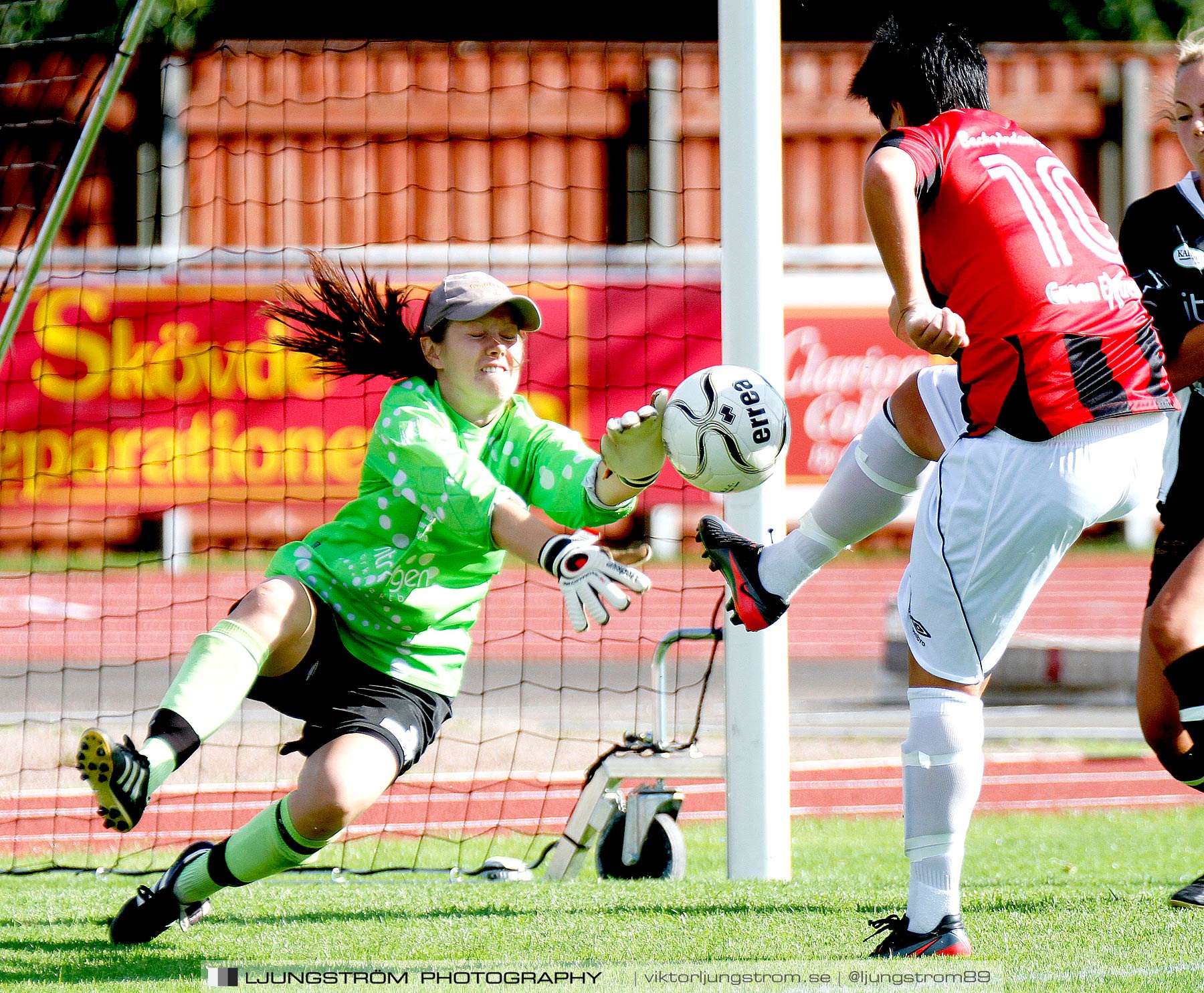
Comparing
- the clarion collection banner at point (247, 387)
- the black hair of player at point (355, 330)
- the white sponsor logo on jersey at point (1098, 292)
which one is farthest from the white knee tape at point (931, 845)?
the clarion collection banner at point (247, 387)

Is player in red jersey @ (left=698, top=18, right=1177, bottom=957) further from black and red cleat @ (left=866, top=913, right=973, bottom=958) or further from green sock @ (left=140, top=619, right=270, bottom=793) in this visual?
green sock @ (left=140, top=619, right=270, bottom=793)

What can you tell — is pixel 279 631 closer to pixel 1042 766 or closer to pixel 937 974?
pixel 937 974

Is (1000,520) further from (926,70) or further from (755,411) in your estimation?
(926,70)

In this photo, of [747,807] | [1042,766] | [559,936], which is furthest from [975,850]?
[559,936]

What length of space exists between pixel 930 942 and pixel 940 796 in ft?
0.92

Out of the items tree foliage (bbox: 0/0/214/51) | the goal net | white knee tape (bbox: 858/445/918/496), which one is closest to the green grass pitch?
white knee tape (bbox: 858/445/918/496)

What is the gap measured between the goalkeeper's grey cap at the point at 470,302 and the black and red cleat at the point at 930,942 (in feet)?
5.49

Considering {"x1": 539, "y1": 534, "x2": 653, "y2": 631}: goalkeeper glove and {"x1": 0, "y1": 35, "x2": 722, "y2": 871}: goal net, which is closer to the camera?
{"x1": 539, "y1": 534, "x2": 653, "y2": 631}: goalkeeper glove

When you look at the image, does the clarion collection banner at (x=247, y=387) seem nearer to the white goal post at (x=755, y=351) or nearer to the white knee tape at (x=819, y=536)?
the white goal post at (x=755, y=351)

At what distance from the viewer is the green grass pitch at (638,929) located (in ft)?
9.37

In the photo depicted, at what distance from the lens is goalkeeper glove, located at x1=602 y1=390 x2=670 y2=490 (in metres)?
3.24

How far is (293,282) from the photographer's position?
15.0 m

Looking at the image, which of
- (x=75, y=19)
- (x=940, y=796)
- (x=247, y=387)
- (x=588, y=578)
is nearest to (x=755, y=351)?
(x=588, y=578)

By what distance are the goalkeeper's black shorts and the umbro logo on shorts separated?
1225mm
